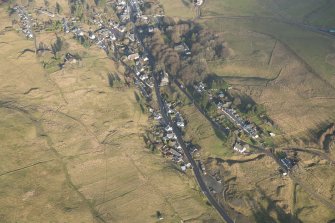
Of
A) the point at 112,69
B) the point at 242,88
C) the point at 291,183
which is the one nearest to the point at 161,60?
the point at 112,69

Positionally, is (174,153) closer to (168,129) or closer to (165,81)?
(168,129)

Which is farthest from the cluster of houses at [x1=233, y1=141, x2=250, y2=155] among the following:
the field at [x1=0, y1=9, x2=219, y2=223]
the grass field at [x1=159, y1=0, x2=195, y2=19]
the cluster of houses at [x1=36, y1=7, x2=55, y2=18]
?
the cluster of houses at [x1=36, y1=7, x2=55, y2=18]

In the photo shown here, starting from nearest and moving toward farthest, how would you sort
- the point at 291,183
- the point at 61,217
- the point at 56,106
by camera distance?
the point at 61,217 < the point at 291,183 < the point at 56,106

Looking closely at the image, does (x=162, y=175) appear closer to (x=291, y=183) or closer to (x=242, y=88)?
(x=291, y=183)

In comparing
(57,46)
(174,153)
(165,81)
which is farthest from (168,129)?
(57,46)

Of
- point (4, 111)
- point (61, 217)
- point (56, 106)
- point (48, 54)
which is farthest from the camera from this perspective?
point (48, 54)

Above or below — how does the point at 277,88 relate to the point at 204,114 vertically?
above
